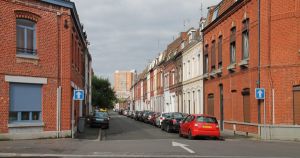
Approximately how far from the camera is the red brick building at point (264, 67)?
2544 centimetres

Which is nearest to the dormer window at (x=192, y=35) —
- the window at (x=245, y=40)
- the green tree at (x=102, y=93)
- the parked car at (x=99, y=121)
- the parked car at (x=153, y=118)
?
the parked car at (x=153, y=118)

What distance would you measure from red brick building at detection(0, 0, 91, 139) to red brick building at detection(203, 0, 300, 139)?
413 inches

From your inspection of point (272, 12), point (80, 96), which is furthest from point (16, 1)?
point (272, 12)

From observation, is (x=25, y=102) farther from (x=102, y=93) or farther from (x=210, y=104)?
(x=102, y=93)

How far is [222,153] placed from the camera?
1717cm

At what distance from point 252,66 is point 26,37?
1285 cm

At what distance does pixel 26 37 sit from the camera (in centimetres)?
2302

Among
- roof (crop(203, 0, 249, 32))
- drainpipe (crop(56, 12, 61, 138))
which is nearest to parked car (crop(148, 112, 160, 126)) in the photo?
roof (crop(203, 0, 249, 32))

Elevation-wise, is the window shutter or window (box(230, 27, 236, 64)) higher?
window (box(230, 27, 236, 64))

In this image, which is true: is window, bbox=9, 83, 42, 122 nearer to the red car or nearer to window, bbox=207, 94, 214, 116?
the red car

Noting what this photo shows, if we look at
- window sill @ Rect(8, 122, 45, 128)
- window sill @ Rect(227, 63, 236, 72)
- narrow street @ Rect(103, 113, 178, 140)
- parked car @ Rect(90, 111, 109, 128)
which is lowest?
narrow street @ Rect(103, 113, 178, 140)

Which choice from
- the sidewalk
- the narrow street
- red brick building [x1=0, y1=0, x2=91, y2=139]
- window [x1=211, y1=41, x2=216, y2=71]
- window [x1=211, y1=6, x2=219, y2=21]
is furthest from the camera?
window [x1=211, y1=41, x2=216, y2=71]

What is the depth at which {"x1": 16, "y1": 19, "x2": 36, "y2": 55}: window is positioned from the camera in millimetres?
22594

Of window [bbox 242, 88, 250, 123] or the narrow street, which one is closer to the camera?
the narrow street
